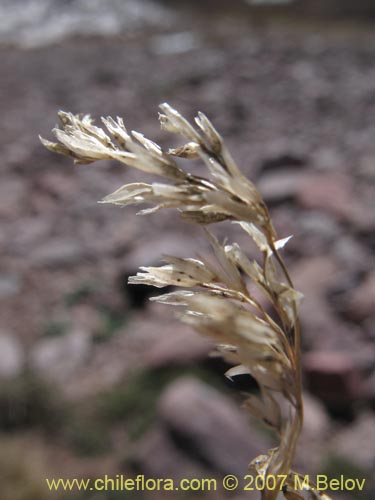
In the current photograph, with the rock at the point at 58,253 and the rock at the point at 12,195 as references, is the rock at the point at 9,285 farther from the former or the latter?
the rock at the point at 12,195

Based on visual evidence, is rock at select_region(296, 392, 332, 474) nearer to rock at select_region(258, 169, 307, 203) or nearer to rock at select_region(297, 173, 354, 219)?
rock at select_region(297, 173, 354, 219)

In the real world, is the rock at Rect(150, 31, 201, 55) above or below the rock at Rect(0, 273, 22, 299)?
below

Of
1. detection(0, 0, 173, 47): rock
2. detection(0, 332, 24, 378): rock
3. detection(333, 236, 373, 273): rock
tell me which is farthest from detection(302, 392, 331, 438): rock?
detection(0, 0, 173, 47): rock

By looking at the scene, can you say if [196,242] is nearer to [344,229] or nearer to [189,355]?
[344,229]

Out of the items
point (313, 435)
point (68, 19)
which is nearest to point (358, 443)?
point (313, 435)

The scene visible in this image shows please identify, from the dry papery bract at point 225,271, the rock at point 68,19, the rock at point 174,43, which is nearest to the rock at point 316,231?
the dry papery bract at point 225,271

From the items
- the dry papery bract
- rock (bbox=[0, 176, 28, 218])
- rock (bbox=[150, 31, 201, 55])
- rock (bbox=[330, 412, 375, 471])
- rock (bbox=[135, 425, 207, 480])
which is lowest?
rock (bbox=[150, 31, 201, 55])

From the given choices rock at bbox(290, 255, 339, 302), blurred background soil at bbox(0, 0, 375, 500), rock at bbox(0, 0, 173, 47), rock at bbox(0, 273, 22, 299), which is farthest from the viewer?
rock at bbox(0, 0, 173, 47)

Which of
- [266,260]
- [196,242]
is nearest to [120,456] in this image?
[196,242]
